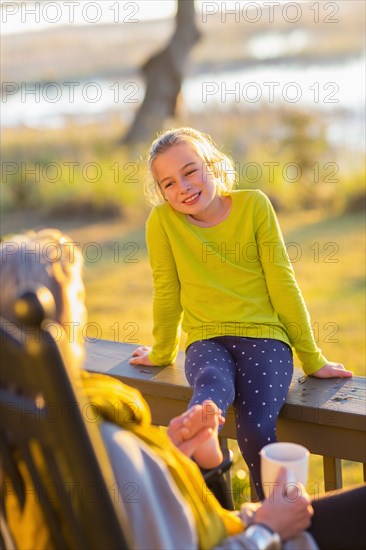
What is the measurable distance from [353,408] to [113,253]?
17.0 feet

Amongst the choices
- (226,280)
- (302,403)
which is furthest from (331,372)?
(226,280)

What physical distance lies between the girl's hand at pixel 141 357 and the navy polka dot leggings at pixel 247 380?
0.39 feet

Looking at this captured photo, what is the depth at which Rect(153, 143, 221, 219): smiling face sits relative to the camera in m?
2.43

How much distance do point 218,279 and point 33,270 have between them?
127 centimetres

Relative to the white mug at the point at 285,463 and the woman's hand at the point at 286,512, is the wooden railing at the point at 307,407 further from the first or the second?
the woman's hand at the point at 286,512

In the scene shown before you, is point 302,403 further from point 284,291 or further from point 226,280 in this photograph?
point 226,280

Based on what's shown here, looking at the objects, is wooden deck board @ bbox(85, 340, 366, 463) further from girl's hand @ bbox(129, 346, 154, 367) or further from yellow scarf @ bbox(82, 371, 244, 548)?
yellow scarf @ bbox(82, 371, 244, 548)

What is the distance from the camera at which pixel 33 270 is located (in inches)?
47.5

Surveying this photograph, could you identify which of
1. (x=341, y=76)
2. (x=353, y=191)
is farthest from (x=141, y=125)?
(x=341, y=76)

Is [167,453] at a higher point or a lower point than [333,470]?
higher

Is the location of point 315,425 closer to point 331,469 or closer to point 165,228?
point 331,469

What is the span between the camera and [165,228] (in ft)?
8.14

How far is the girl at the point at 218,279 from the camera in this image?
7.54 ft

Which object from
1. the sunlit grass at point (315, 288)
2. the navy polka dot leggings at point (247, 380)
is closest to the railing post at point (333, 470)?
the navy polka dot leggings at point (247, 380)
